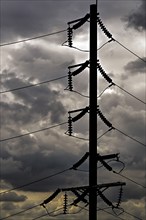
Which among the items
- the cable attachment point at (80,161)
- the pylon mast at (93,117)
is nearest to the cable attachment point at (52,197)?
the cable attachment point at (80,161)

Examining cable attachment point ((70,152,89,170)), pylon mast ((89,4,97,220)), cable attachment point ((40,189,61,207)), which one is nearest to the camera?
pylon mast ((89,4,97,220))

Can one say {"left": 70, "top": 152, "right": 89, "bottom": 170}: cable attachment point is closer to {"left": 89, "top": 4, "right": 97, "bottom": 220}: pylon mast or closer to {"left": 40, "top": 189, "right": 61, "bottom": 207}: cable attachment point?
{"left": 89, "top": 4, "right": 97, "bottom": 220}: pylon mast

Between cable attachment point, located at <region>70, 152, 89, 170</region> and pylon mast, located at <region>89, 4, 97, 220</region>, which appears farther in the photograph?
cable attachment point, located at <region>70, 152, 89, 170</region>

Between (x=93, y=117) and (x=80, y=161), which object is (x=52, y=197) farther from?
(x=93, y=117)

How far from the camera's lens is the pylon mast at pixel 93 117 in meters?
26.0

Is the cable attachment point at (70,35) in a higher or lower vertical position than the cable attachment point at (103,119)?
higher

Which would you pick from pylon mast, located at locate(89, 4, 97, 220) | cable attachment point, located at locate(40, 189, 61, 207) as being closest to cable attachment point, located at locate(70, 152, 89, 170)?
pylon mast, located at locate(89, 4, 97, 220)

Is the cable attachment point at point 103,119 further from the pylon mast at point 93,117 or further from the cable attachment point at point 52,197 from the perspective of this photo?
the cable attachment point at point 52,197

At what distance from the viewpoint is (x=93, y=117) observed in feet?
89.1

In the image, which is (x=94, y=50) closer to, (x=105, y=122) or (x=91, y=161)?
(x=105, y=122)

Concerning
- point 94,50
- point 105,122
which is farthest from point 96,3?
point 105,122

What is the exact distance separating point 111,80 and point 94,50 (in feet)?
10.4

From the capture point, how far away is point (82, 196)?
88.9ft

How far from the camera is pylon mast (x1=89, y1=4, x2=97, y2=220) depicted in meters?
26.0
